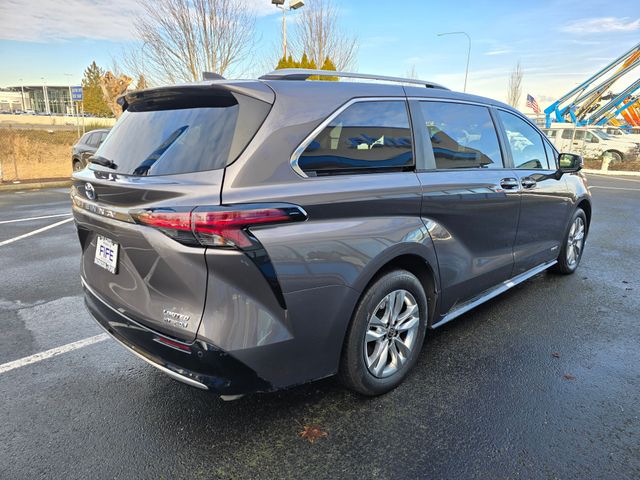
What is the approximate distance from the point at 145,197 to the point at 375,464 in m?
1.70

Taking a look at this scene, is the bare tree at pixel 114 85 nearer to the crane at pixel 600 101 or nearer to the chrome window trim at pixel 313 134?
the chrome window trim at pixel 313 134

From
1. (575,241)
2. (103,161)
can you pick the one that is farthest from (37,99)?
(575,241)

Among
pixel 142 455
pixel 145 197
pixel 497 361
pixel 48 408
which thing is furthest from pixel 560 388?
pixel 48 408

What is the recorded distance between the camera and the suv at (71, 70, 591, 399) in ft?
6.38

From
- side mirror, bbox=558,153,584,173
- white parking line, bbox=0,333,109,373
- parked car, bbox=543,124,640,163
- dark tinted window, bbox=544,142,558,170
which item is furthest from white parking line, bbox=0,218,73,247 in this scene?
parked car, bbox=543,124,640,163

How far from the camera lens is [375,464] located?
215 cm

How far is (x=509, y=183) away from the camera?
3506 mm

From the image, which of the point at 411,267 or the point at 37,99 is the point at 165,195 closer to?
the point at 411,267

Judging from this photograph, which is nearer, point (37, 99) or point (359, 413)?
point (359, 413)

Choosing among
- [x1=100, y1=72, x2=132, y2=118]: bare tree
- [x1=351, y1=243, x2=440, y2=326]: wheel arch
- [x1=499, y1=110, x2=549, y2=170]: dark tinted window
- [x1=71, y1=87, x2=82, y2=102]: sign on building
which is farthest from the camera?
[x1=100, y1=72, x2=132, y2=118]: bare tree

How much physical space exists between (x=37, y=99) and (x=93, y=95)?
49506 mm

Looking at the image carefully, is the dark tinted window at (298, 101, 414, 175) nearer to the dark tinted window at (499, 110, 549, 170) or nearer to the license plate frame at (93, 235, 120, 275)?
the license plate frame at (93, 235, 120, 275)

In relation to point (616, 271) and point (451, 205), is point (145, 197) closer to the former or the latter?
point (451, 205)

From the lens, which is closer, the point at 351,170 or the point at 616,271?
the point at 351,170
